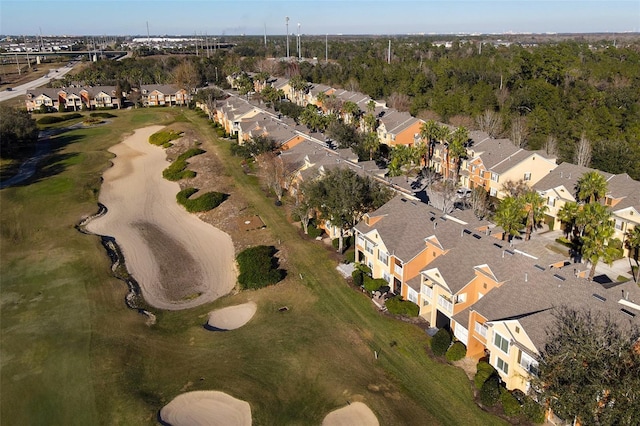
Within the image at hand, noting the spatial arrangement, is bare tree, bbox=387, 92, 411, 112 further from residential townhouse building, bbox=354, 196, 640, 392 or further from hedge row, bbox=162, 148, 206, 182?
residential townhouse building, bbox=354, 196, 640, 392

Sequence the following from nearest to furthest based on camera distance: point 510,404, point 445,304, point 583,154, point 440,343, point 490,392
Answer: point 510,404 → point 490,392 → point 440,343 → point 445,304 → point 583,154

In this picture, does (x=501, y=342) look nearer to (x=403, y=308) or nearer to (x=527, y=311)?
(x=527, y=311)

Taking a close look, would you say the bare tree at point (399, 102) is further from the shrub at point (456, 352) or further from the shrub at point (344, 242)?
the shrub at point (456, 352)

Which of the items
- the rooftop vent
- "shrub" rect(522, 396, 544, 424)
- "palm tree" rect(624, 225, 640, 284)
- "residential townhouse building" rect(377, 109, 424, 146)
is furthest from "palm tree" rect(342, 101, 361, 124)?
"shrub" rect(522, 396, 544, 424)

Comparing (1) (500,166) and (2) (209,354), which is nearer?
(2) (209,354)

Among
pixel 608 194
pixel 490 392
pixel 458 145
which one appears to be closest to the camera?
pixel 490 392

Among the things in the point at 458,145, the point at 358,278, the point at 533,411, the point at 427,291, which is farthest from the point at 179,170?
the point at 533,411

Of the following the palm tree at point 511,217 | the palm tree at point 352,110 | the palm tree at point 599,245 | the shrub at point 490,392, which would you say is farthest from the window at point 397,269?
the palm tree at point 352,110
